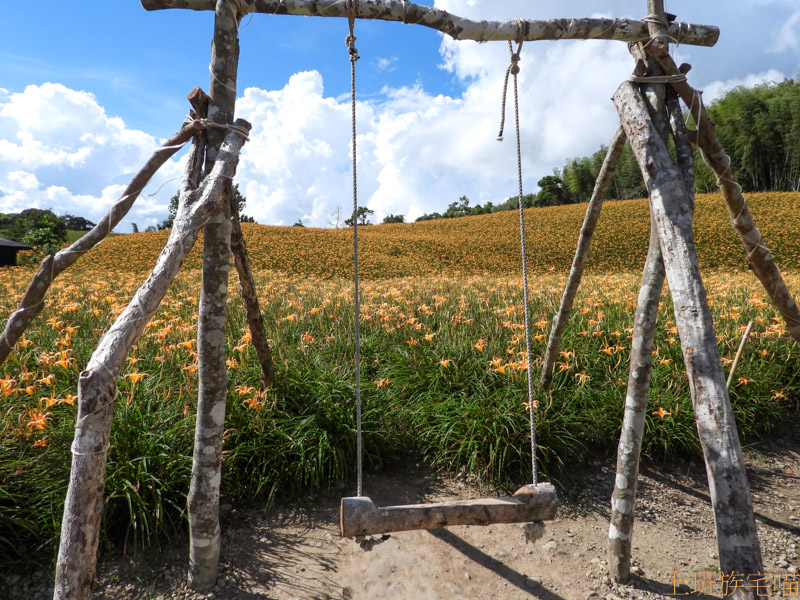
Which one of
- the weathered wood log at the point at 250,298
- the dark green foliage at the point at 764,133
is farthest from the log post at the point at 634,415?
the dark green foliage at the point at 764,133

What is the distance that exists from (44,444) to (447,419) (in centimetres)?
289

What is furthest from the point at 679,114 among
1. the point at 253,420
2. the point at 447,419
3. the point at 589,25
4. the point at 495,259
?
the point at 495,259

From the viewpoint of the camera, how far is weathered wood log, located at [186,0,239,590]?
2.34 m

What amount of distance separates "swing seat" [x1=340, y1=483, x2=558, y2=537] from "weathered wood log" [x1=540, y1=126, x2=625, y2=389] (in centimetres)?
183

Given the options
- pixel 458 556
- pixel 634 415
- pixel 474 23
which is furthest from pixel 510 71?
pixel 458 556

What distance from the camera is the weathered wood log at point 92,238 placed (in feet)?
7.46

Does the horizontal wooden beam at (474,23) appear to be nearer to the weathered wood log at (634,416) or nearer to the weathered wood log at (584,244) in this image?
the weathered wood log at (584,244)

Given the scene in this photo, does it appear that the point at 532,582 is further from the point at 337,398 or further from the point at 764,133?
the point at 764,133

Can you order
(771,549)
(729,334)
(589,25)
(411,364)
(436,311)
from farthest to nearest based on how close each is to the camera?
(436,311) → (729,334) → (411,364) → (771,549) → (589,25)

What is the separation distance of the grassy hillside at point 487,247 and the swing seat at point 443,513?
39.5ft

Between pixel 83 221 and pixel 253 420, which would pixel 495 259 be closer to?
pixel 253 420

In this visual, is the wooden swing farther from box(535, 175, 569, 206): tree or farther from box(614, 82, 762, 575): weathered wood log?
box(535, 175, 569, 206): tree

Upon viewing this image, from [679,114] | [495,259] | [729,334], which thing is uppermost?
[495,259]

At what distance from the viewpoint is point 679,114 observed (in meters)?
2.32
